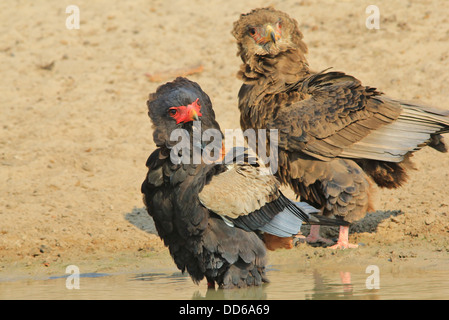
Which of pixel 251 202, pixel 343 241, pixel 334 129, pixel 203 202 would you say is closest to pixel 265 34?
pixel 334 129

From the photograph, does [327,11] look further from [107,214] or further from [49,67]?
[107,214]

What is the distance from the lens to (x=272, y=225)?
640 cm

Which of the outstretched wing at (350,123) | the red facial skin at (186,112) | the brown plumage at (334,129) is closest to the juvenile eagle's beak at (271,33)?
the brown plumage at (334,129)

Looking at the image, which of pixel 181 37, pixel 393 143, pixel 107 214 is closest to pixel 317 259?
pixel 393 143

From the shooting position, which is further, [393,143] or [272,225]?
[393,143]

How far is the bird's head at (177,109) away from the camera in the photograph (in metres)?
6.11

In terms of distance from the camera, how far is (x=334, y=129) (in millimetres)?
7770

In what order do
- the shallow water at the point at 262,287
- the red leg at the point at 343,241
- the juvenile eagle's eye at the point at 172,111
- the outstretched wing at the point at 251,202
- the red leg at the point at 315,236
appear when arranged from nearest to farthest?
the outstretched wing at the point at 251,202 → the juvenile eagle's eye at the point at 172,111 → the shallow water at the point at 262,287 → the red leg at the point at 343,241 → the red leg at the point at 315,236

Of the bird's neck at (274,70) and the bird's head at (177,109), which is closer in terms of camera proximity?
the bird's head at (177,109)

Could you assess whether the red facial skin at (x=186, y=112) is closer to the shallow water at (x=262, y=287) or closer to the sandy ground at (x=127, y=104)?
the shallow water at (x=262, y=287)
